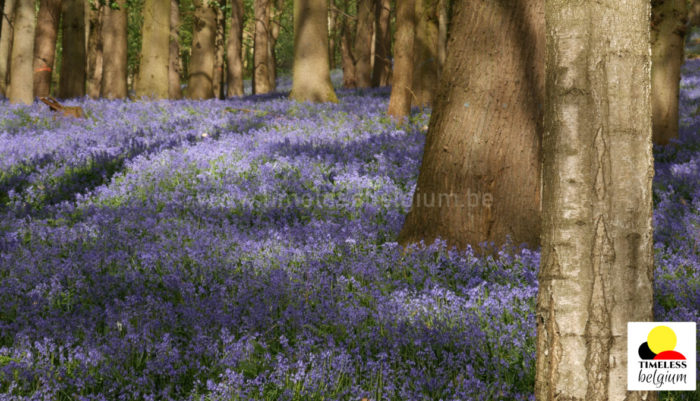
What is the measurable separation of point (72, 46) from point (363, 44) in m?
13.4

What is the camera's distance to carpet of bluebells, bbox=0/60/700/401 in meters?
3.80

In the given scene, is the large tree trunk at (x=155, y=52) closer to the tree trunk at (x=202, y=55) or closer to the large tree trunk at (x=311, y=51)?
the tree trunk at (x=202, y=55)

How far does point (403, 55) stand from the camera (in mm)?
12836

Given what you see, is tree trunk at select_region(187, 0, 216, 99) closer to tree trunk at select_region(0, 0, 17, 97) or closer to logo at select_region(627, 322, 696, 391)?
tree trunk at select_region(0, 0, 17, 97)

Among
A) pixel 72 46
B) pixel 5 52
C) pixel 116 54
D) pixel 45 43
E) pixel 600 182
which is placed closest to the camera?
pixel 600 182

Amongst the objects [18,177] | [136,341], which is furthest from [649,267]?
[18,177]

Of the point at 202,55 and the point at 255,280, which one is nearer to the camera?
the point at 255,280

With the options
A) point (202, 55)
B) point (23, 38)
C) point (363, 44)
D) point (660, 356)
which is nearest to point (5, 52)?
point (202, 55)

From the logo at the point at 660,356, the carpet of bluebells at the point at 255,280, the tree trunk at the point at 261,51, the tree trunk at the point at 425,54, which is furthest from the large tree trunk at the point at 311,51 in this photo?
the logo at the point at 660,356

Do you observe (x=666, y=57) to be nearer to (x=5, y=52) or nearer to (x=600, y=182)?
(x=600, y=182)

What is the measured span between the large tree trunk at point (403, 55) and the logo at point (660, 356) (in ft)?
32.8

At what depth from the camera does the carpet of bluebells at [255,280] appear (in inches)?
149

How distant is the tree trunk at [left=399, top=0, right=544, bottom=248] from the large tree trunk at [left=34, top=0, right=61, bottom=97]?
13795 millimetres

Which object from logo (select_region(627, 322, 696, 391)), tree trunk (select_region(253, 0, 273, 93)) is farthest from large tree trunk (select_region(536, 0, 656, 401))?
tree trunk (select_region(253, 0, 273, 93))
